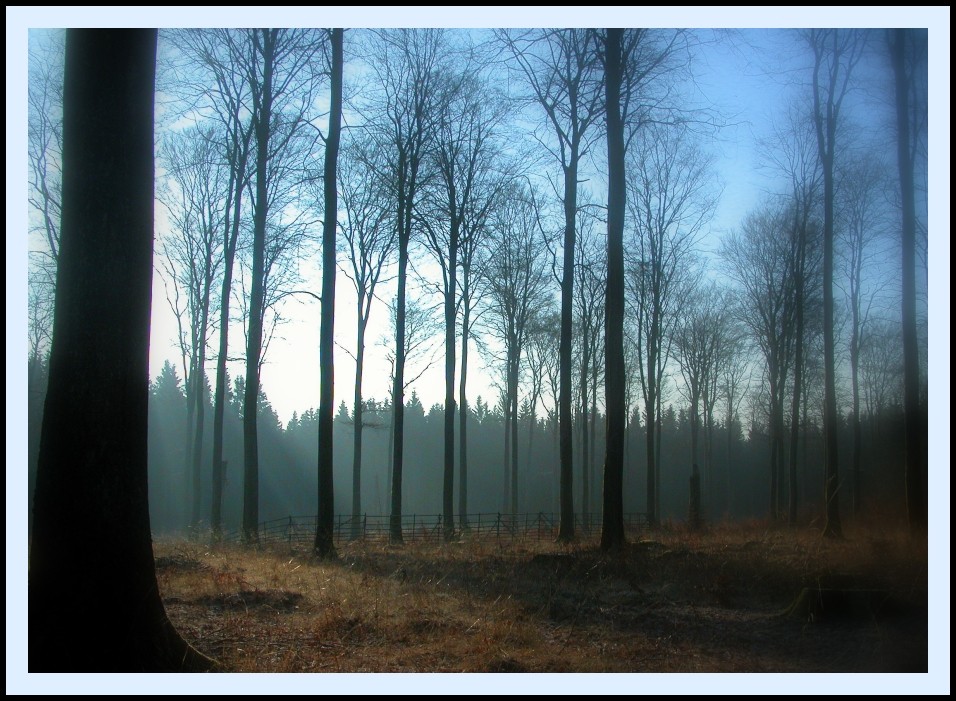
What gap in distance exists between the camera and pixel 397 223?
1886 cm

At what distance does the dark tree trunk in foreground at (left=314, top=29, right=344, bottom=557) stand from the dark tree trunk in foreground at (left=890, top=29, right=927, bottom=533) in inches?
443

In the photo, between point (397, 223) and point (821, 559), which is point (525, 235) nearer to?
point (397, 223)

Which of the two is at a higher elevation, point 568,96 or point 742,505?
point 568,96

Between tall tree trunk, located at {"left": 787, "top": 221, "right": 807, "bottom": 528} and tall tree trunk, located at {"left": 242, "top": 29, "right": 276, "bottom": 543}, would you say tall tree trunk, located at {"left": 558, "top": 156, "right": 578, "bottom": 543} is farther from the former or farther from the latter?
tall tree trunk, located at {"left": 787, "top": 221, "right": 807, "bottom": 528}

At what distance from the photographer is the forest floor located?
577 centimetres

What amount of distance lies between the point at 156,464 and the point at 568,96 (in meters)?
41.0

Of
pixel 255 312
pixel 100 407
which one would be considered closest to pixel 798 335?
pixel 255 312

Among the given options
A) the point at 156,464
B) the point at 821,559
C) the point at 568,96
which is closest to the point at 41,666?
the point at 821,559

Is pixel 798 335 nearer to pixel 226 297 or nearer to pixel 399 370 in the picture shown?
pixel 399 370

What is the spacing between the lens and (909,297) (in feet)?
44.5

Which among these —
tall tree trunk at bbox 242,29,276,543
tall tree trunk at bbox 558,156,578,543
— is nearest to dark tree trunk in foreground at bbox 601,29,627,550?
tall tree trunk at bbox 558,156,578,543

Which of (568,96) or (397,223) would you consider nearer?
(568,96)

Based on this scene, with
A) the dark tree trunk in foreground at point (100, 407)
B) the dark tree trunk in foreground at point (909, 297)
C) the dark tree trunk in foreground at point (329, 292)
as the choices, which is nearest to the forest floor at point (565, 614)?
the dark tree trunk in foreground at point (100, 407)

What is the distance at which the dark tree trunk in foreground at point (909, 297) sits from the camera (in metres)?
12.8
